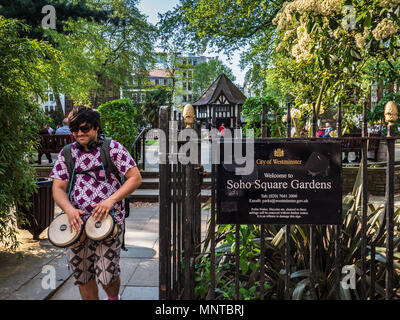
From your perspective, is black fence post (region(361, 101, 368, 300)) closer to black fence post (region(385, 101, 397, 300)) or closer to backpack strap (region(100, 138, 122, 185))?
black fence post (region(385, 101, 397, 300))

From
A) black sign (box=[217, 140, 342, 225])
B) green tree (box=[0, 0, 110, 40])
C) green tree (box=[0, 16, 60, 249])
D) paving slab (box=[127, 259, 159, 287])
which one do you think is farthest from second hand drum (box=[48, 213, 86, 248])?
green tree (box=[0, 0, 110, 40])

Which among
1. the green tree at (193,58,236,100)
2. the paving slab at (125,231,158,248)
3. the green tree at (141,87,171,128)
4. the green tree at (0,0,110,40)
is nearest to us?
the paving slab at (125,231,158,248)

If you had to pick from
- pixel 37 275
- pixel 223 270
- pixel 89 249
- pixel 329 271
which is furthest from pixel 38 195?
pixel 329 271

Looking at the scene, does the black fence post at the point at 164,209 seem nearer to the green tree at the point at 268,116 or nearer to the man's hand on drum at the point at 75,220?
the man's hand on drum at the point at 75,220

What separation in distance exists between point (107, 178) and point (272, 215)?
1.25 meters

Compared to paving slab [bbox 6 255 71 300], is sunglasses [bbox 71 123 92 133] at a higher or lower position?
higher

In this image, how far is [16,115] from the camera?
4328mm

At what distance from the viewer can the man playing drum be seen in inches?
104

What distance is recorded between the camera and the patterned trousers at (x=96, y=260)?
2.65m

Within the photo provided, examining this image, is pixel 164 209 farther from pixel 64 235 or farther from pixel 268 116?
pixel 268 116

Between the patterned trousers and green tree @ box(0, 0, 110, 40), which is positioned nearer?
the patterned trousers

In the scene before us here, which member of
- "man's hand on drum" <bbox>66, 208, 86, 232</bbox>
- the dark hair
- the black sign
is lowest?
"man's hand on drum" <bbox>66, 208, 86, 232</bbox>

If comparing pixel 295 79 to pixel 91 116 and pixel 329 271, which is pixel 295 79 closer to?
pixel 329 271
